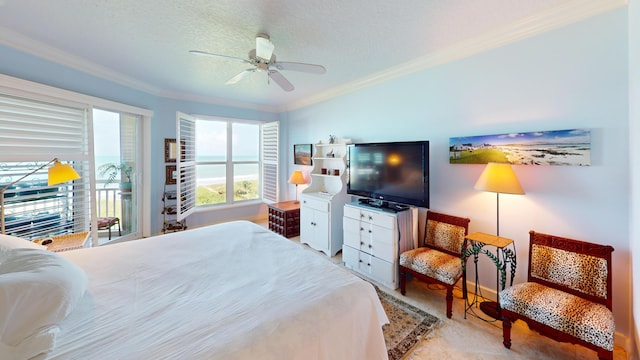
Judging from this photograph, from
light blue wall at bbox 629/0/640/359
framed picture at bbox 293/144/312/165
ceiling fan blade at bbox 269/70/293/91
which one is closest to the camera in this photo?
light blue wall at bbox 629/0/640/359

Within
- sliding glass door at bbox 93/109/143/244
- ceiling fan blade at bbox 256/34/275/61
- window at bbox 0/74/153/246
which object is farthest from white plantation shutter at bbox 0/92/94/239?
ceiling fan blade at bbox 256/34/275/61

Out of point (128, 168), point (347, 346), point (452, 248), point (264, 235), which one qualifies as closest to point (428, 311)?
point (452, 248)

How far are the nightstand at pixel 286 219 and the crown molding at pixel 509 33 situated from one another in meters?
2.55

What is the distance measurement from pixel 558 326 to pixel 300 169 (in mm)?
4192

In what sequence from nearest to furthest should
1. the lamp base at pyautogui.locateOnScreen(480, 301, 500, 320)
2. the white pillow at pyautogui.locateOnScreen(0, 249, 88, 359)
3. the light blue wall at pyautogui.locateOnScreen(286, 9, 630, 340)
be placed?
the white pillow at pyautogui.locateOnScreen(0, 249, 88, 359) < the light blue wall at pyautogui.locateOnScreen(286, 9, 630, 340) < the lamp base at pyautogui.locateOnScreen(480, 301, 500, 320)

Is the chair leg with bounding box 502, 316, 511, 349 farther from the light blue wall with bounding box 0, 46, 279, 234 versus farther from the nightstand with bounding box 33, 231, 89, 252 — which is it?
the light blue wall with bounding box 0, 46, 279, 234

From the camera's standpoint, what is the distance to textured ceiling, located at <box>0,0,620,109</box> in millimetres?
1906

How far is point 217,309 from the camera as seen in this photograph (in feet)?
3.99

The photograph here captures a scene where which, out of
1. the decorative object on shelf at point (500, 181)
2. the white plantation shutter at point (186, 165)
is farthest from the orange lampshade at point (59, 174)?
the decorative object on shelf at point (500, 181)

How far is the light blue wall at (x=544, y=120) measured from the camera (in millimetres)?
1858

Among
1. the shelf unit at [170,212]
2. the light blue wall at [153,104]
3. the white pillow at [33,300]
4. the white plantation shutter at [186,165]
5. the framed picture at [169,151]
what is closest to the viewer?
the white pillow at [33,300]

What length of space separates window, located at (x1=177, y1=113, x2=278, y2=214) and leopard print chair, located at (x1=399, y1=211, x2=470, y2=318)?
330 cm

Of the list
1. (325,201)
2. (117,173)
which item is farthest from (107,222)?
(325,201)

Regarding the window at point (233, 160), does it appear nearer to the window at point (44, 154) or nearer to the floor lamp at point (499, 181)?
the window at point (44, 154)
